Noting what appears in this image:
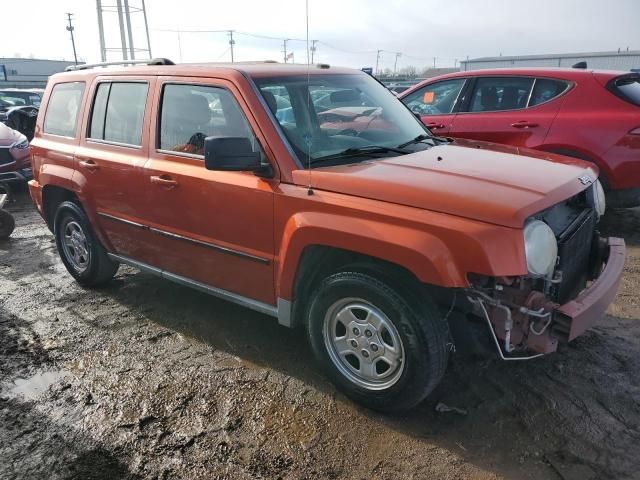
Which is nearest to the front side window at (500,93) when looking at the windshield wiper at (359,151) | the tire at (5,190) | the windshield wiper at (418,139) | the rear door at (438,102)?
the rear door at (438,102)

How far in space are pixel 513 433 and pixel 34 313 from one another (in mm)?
3931

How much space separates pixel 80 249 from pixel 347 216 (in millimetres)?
3249

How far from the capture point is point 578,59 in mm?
30234

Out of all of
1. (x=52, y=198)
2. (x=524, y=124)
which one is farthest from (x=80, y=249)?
(x=524, y=124)

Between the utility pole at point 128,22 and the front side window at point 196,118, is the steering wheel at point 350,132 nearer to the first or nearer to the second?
the front side window at point 196,118

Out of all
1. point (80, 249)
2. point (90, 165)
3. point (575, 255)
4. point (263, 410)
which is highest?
point (90, 165)

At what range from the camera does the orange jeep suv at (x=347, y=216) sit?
2580mm

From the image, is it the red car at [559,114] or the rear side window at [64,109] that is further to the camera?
the red car at [559,114]

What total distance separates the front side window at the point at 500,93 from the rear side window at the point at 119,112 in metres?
4.14

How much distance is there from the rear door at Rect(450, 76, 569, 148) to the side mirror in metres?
4.06

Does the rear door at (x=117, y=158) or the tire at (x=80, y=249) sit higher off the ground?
the rear door at (x=117, y=158)

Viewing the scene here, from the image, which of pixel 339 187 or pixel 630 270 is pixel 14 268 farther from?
pixel 630 270

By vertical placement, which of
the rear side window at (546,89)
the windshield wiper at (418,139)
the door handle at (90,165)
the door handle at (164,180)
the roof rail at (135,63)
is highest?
the roof rail at (135,63)

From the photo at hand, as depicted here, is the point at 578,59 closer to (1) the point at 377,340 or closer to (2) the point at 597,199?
(2) the point at 597,199
